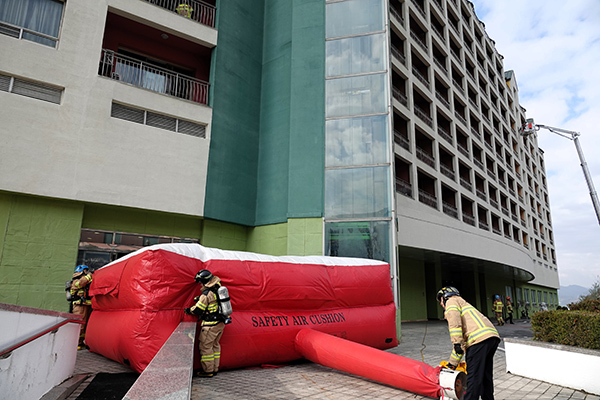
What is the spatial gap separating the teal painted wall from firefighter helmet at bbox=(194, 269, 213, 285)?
27.1 feet

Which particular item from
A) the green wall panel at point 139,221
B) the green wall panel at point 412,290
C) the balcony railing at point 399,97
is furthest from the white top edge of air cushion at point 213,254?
the green wall panel at point 412,290

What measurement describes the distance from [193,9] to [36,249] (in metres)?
12.0

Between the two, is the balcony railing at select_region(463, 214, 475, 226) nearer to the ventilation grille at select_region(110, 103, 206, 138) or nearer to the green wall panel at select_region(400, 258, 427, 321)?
the green wall panel at select_region(400, 258, 427, 321)

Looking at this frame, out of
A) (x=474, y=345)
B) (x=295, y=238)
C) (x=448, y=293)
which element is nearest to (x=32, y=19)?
(x=295, y=238)

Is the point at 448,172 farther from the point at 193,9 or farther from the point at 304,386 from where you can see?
the point at 304,386

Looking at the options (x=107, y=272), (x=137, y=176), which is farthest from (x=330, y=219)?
(x=107, y=272)

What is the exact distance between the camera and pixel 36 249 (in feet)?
42.1

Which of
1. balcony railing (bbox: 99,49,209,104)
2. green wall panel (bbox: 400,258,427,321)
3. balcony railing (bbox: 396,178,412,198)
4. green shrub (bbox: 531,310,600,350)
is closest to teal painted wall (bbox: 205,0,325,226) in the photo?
balcony railing (bbox: 99,49,209,104)

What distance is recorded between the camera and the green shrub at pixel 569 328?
7535 mm

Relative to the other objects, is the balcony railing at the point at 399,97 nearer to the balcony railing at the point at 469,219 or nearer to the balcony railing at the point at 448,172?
the balcony railing at the point at 448,172

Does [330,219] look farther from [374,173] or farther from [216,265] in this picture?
[216,265]

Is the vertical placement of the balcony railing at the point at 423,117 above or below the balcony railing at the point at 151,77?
above

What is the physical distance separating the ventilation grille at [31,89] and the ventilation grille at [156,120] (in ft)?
5.98

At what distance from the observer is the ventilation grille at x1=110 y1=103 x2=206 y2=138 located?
14.8m
